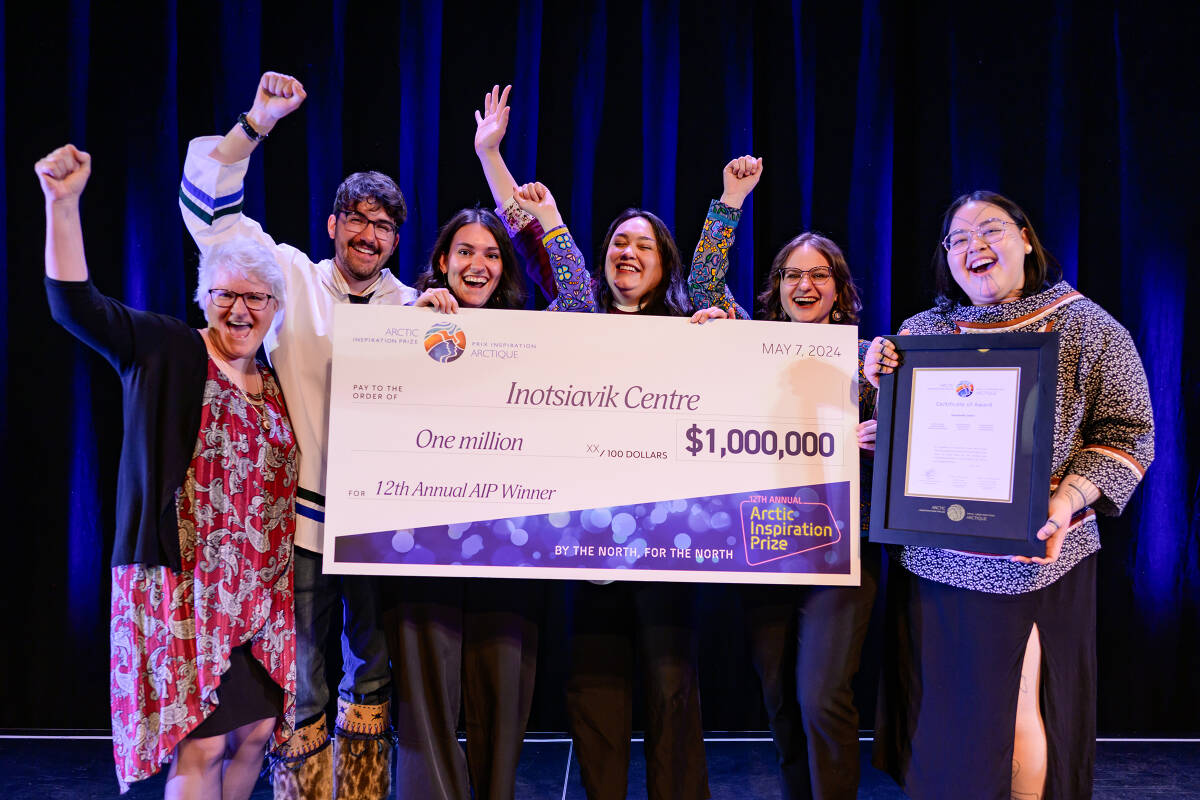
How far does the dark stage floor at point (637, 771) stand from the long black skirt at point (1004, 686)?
69 cm

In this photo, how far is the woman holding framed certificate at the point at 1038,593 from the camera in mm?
1562

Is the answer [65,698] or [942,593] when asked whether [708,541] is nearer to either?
[942,593]

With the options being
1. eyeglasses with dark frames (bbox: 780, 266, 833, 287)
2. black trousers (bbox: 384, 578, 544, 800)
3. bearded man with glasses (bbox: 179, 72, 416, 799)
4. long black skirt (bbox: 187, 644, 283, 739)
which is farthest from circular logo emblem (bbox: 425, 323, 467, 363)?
eyeglasses with dark frames (bbox: 780, 266, 833, 287)

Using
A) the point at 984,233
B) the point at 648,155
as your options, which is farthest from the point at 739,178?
the point at 648,155

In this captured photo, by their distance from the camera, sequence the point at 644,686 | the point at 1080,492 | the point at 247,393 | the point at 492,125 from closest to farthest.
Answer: the point at 1080,492, the point at 247,393, the point at 644,686, the point at 492,125

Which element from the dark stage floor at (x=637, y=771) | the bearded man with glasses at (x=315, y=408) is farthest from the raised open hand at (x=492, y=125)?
the dark stage floor at (x=637, y=771)

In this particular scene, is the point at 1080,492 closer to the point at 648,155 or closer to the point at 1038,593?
the point at 1038,593

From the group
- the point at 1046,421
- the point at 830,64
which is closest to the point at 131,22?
the point at 830,64

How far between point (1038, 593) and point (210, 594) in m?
1.79

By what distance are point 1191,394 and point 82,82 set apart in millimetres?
4281

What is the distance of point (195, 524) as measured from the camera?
1.51 metres

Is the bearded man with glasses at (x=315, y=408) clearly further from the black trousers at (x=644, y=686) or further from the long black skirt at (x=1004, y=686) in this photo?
the long black skirt at (x=1004, y=686)

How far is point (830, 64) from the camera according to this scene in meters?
2.71

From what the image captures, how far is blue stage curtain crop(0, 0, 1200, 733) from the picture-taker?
2566mm
